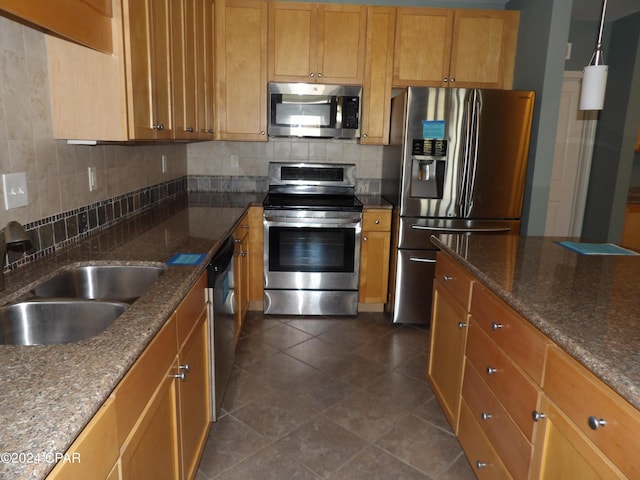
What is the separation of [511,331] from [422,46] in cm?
268

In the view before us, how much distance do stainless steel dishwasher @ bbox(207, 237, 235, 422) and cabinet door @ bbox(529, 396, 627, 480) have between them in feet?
4.30

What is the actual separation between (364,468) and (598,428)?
45.8 inches

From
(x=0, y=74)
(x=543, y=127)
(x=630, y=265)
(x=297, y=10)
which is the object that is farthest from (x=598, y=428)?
(x=297, y=10)

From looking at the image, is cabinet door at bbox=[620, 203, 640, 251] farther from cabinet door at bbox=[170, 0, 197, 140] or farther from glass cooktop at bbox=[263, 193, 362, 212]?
cabinet door at bbox=[170, 0, 197, 140]

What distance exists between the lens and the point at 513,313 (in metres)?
1.50

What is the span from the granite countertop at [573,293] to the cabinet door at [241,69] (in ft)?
6.33

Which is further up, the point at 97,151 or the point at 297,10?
the point at 297,10

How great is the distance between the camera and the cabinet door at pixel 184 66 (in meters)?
2.36

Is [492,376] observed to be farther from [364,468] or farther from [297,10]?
[297,10]

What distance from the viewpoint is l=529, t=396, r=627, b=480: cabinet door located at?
3.35 feet

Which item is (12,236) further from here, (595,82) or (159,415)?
(595,82)

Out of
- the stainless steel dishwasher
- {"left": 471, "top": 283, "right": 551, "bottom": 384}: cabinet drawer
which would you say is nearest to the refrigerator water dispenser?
the stainless steel dishwasher

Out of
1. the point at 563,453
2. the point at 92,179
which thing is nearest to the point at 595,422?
the point at 563,453

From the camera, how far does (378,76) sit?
11.6 ft
